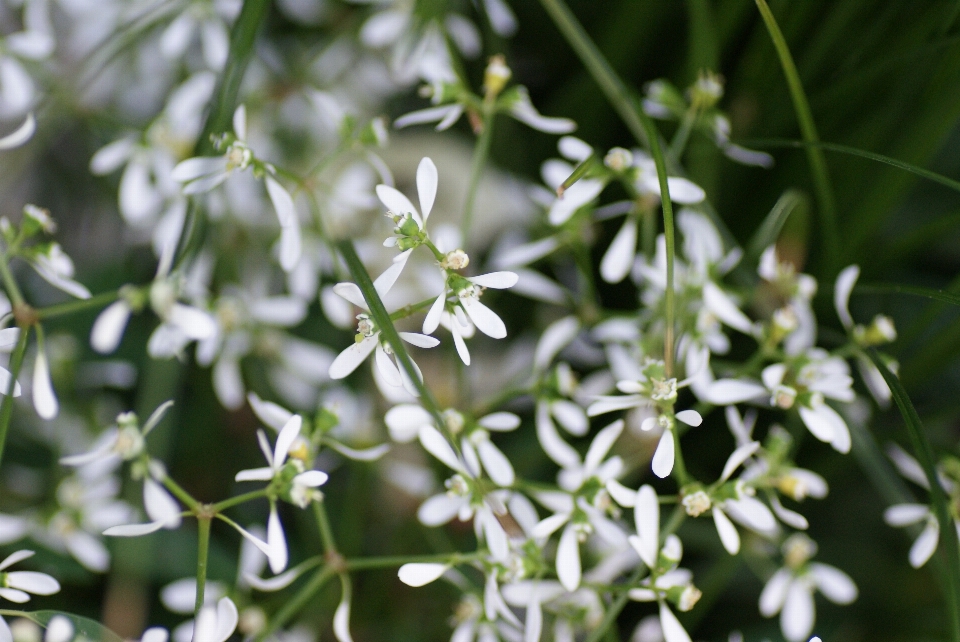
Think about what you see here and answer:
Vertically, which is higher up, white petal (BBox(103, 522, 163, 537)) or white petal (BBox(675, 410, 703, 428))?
white petal (BBox(675, 410, 703, 428))

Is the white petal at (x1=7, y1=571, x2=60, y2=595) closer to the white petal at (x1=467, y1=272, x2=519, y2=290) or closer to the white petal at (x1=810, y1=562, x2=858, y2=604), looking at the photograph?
the white petal at (x1=467, y1=272, x2=519, y2=290)

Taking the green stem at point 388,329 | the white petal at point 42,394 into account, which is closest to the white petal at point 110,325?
the white petal at point 42,394

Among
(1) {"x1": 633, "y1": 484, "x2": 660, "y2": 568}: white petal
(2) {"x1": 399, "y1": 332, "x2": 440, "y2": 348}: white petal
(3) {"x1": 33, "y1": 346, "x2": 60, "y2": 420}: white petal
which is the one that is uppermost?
(2) {"x1": 399, "y1": 332, "x2": 440, "y2": 348}: white petal

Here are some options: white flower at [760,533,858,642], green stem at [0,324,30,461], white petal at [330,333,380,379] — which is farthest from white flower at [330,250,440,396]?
white flower at [760,533,858,642]

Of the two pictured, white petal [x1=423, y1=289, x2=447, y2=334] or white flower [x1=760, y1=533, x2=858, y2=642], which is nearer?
white petal [x1=423, y1=289, x2=447, y2=334]

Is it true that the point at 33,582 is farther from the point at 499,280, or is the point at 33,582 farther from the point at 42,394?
the point at 499,280

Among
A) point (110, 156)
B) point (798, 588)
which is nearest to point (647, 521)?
point (798, 588)
